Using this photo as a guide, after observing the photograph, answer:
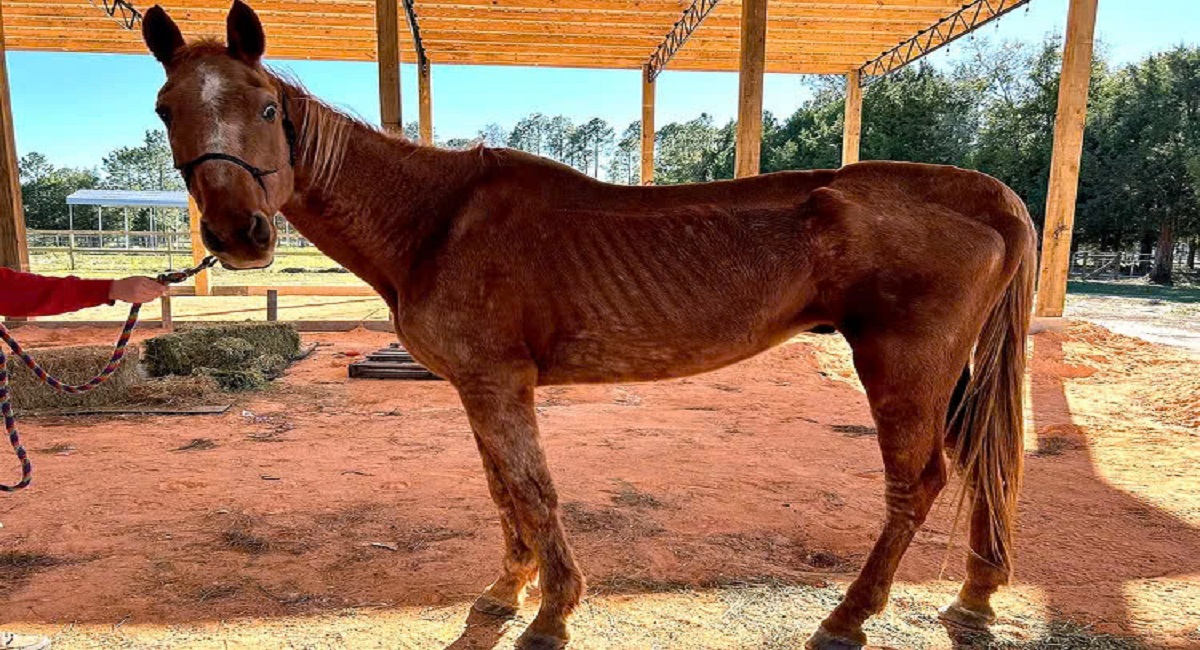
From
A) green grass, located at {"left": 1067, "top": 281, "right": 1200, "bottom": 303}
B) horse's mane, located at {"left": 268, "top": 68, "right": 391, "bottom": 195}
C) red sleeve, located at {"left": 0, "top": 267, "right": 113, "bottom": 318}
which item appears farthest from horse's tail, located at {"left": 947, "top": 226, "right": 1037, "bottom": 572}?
green grass, located at {"left": 1067, "top": 281, "right": 1200, "bottom": 303}

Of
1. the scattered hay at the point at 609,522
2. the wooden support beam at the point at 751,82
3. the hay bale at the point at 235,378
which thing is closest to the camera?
the scattered hay at the point at 609,522

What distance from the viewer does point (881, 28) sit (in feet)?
42.3

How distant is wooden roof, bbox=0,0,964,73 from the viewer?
11344mm

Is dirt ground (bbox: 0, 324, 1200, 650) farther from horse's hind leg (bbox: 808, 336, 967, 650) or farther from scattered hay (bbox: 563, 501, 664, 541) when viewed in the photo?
horse's hind leg (bbox: 808, 336, 967, 650)

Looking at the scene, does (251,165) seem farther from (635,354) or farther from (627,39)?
(627,39)

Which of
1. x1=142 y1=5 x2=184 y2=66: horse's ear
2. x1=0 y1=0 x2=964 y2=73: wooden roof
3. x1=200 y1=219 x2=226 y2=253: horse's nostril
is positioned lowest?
x1=200 y1=219 x2=226 y2=253: horse's nostril

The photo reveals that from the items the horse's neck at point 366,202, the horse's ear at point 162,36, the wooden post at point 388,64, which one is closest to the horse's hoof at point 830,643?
the horse's neck at point 366,202

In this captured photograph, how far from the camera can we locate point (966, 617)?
259 centimetres

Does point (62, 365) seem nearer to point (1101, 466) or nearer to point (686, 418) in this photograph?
point (686, 418)

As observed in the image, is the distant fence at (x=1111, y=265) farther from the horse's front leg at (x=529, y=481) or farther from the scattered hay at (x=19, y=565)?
the scattered hay at (x=19, y=565)

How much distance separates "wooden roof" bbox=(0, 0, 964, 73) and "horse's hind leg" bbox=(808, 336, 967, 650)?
10.3 metres

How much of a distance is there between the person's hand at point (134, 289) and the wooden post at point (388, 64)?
20.1 ft

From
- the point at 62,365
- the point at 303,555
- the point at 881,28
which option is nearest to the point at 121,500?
the point at 303,555

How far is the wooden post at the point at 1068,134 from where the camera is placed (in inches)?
348
